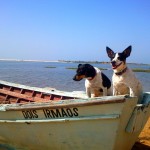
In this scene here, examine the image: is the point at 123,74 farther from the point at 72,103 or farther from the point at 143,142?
the point at 143,142

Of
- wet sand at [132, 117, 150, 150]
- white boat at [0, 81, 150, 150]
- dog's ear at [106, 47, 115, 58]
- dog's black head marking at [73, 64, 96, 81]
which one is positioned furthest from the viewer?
wet sand at [132, 117, 150, 150]

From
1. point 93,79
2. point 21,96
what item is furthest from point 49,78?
point 93,79

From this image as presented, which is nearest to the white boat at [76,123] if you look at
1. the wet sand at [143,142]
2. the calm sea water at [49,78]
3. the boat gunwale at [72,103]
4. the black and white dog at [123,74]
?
the boat gunwale at [72,103]

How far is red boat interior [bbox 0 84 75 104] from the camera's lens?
8.56m

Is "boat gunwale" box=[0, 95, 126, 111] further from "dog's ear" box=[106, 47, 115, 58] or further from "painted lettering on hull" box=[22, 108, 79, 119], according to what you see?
"dog's ear" box=[106, 47, 115, 58]

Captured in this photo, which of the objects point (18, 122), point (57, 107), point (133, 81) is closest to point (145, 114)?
point (133, 81)

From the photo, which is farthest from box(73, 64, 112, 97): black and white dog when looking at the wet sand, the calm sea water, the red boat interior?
the calm sea water

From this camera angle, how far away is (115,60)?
5926 mm

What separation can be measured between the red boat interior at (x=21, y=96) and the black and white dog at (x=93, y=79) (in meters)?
1.44

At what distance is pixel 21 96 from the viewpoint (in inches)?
357

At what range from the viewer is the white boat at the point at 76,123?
5.32 metres

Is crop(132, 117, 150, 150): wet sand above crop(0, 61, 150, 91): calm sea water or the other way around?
above

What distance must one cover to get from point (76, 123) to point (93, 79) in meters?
1.45

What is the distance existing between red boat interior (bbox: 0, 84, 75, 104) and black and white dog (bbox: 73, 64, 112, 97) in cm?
144
